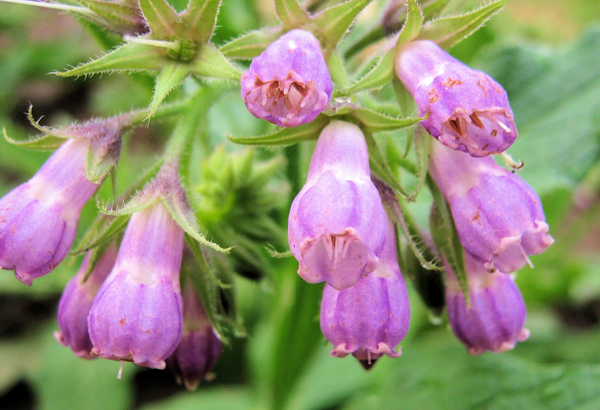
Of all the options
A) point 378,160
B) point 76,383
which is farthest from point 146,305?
point 76,383

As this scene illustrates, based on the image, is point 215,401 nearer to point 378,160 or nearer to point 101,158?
point 101,158

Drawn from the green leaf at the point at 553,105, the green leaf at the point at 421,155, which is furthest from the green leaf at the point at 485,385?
the green leaf at the point at 421,155

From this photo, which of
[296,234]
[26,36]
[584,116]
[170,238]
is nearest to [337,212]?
[296,234]

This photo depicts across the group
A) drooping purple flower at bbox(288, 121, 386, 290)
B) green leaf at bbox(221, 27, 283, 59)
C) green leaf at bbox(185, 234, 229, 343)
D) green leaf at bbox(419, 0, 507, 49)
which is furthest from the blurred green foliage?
drooping purple flower at bbox(288, 121, 386, 290)

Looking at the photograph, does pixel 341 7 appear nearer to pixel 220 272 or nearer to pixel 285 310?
pixel 220 272

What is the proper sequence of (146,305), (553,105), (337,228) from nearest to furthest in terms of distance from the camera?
(337,228) → (146,305) → (553,105)

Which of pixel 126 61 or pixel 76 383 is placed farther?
pixel 76 383

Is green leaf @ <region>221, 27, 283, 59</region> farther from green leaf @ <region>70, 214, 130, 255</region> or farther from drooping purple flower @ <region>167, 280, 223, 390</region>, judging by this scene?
drooping purple flower @ <region>167, 280, 223, 390</region>
